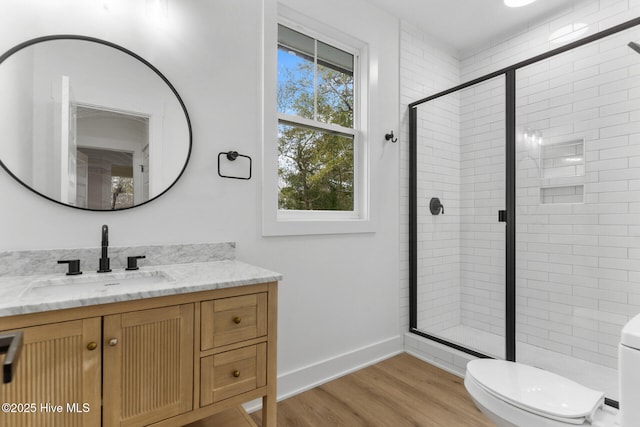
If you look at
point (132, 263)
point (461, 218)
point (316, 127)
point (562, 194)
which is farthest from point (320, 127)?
point (562, 194)

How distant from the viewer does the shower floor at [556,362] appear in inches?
78.3

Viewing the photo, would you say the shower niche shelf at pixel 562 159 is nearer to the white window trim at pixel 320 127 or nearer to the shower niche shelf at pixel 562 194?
the shower niche shelf at pixel 562 194

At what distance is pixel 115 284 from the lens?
1.38 m

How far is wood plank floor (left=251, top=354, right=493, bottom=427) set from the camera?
176 cm

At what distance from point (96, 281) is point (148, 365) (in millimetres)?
465

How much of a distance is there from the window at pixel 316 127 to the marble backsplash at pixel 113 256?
0.54 m

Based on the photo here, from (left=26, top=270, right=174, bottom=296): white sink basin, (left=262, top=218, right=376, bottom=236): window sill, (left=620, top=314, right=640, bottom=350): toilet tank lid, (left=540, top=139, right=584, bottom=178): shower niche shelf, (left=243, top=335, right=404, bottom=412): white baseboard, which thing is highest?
(left=540, top=139, right=584, bottom=178): shower niche shelf

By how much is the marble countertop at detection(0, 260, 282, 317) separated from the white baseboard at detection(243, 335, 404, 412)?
0.86 m

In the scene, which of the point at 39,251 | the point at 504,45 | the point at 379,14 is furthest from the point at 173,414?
the point at 504,45

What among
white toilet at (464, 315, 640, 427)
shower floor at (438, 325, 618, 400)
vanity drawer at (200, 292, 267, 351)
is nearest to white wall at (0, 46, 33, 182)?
vanity drawer at (200, 292, 267, 351)

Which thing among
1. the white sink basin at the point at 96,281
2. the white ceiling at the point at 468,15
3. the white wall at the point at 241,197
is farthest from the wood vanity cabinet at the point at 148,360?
the white ceiling at the point at 468,15

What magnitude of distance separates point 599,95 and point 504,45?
1.09m

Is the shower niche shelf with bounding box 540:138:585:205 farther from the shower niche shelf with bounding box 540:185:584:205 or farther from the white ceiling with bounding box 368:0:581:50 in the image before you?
the white ceiling with bounding box 368:0:581:50

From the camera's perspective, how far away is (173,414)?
1.19 metres
